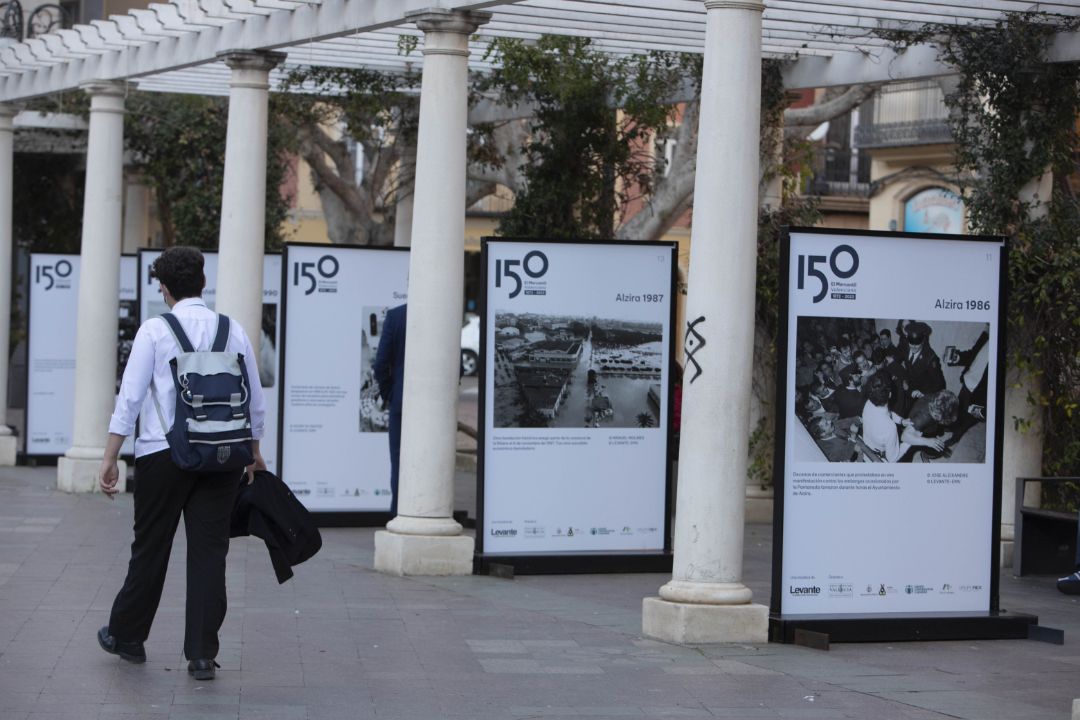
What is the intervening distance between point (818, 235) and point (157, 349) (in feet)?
10.6

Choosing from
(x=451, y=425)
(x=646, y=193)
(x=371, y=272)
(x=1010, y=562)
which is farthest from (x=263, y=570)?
(x=646, y=193)

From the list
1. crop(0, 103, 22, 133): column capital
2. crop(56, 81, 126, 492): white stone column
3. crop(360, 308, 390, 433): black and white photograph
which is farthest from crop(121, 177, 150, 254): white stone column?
crop(360, 308, 390, 433): black and white photograph

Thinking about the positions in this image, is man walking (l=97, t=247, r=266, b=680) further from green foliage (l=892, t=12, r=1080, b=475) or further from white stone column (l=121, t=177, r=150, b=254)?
white stone column (l=121, t=177, r=150, b=254)

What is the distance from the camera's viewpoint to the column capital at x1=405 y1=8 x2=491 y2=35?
1161 centimetres

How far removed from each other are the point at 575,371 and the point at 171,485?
4.28 metres

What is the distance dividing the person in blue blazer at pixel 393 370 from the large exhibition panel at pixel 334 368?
0.68m

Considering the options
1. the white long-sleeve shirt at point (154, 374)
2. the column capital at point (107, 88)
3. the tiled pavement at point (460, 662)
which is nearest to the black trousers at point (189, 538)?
the white long-sleeve shirt at point (154, 374)

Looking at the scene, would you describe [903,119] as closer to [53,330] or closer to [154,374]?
[53,330]

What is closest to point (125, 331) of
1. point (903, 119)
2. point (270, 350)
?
point (270, 350)

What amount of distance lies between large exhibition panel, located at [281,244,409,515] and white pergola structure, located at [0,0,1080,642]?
1.45ft

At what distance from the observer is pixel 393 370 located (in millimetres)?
13727

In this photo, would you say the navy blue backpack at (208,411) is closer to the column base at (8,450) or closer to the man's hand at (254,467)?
the man's hand at (254,467)

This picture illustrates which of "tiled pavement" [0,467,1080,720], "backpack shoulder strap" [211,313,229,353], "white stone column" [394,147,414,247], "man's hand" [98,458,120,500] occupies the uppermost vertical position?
"white stone column" [394,147,414,247]

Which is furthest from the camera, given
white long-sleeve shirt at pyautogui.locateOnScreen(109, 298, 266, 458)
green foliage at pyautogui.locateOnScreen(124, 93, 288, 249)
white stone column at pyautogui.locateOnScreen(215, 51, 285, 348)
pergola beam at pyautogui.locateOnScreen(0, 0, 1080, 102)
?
green foliage at pyautogui.locateOnScreen(124, 93, 288, 249)
